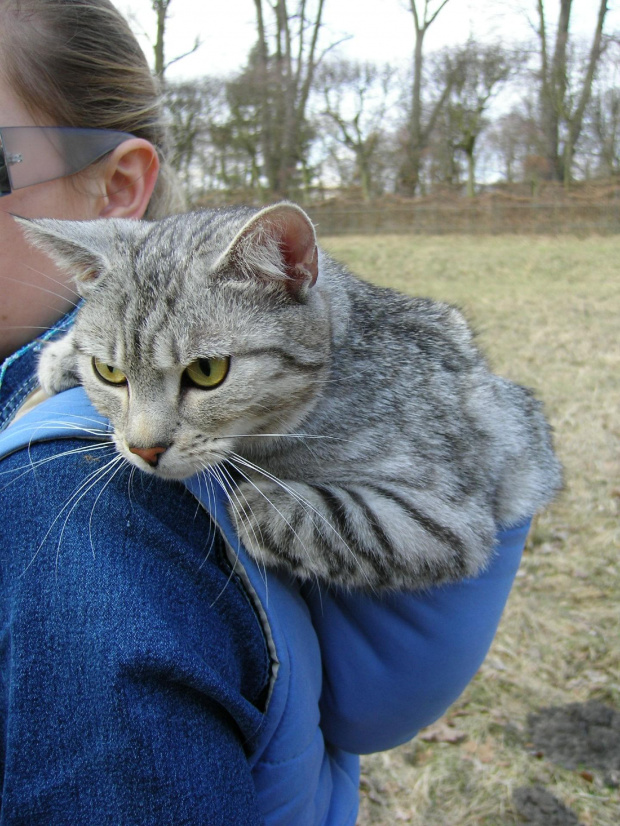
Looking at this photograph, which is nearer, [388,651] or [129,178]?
[388,651]

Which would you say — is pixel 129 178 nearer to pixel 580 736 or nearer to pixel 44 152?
pixel 44 152

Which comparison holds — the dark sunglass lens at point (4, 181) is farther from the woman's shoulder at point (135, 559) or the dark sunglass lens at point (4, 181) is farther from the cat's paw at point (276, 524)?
the cat's paw at point (276, 524)

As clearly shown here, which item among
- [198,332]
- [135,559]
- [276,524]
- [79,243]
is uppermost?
[79,243]

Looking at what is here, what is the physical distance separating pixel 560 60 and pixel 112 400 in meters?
24.8

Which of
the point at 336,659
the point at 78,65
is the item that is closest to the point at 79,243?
the point at 78,65

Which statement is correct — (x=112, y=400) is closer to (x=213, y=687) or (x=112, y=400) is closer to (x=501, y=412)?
(x=213, y=687)

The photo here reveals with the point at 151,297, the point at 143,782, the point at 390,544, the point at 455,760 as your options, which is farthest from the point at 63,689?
the point at 455,760

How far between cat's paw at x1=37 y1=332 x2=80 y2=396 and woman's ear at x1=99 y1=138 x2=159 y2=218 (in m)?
0.50

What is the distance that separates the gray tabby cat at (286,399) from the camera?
159cm

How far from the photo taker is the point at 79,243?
1.68 meters

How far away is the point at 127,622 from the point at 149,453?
19.7 inches

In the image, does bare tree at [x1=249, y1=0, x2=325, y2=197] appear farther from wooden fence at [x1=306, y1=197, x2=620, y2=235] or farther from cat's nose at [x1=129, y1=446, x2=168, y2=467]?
cat's nose at [x1=129, y1=446, x2=168, y2=467]

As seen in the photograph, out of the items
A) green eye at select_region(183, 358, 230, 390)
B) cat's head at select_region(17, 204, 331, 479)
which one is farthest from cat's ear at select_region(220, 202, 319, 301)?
green eye at select_region(183, 358, 230, 390)

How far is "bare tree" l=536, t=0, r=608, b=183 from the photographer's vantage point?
21.5 m
